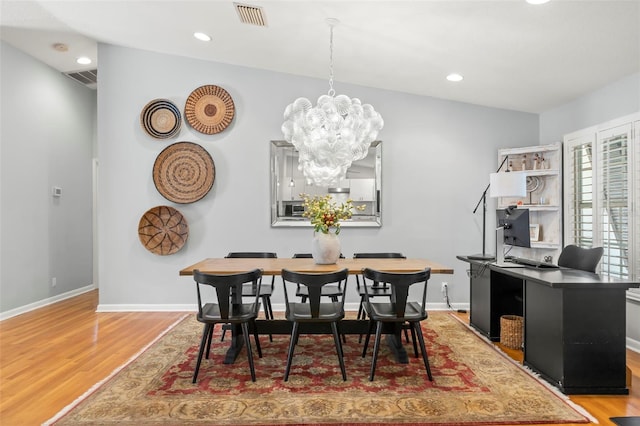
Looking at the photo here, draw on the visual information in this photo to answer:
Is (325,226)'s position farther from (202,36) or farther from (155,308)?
(155,308)

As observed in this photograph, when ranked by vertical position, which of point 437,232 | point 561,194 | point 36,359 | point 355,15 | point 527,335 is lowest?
point 36,359

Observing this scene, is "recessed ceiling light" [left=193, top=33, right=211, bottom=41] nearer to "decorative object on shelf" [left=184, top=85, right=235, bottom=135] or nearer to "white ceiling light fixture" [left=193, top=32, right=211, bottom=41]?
"white ceiling light fixture" [left=193, top=32, right=211, bottom=41]

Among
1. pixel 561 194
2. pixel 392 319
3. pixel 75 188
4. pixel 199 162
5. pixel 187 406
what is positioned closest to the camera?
pixel 187 406

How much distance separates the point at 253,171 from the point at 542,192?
3.53 meters

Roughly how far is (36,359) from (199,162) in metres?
2.66

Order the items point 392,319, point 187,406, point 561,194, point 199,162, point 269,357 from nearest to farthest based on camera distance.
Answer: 1. point 187,406
2. point 392,319
3. point 269,357
4. point 561,194
5. point 199,162

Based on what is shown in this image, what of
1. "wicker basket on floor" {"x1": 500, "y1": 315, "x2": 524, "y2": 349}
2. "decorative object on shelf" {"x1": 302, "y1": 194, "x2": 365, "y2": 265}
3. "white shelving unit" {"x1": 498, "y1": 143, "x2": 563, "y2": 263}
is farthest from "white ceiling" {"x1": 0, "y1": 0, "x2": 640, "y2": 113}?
"wicker basket on floor" {"x1": 500, "y1": 315, "x2": 524, "y2": 349}

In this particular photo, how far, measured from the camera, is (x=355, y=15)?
11.2 feet

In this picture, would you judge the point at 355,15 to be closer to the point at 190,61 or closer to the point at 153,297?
the point at 190,61

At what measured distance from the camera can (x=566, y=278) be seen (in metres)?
2.84

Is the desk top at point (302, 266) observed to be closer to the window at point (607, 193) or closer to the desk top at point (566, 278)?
the desk top at point (566, 278)

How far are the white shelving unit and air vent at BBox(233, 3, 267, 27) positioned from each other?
322 centimetres

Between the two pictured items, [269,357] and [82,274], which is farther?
[82,274]

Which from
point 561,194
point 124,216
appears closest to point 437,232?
point 561,194
